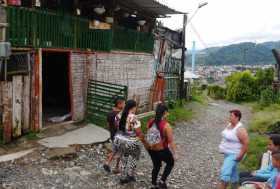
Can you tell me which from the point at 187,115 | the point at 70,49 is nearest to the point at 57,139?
the point at 70,49

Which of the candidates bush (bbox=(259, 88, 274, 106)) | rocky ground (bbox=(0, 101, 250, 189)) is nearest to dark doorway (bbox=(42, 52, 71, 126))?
rocky ground (bbox=(0, 101, 250, 189))

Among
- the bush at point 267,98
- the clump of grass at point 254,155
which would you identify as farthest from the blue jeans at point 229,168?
the bush at point 267,98

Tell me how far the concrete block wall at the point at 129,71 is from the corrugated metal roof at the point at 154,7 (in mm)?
1957

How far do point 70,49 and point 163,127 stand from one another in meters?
5.24

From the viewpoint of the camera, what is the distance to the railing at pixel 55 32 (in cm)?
823

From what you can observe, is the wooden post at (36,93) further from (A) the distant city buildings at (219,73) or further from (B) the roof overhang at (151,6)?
(A) the distant city buildings at (219,73)

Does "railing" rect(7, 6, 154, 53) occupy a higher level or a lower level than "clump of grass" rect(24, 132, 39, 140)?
higher

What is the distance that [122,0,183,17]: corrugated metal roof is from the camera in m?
13.0

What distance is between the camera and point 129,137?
21.0ft

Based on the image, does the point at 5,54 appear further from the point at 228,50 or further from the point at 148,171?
the point at 228,50

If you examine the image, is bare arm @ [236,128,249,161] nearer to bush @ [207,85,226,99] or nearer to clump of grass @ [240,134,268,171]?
clump of grass @ [240,134,268,171]

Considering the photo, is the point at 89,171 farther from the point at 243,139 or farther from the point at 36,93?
the point at 243,139

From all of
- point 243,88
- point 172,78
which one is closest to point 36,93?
point 172,78

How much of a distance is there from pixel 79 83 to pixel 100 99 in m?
0.82
